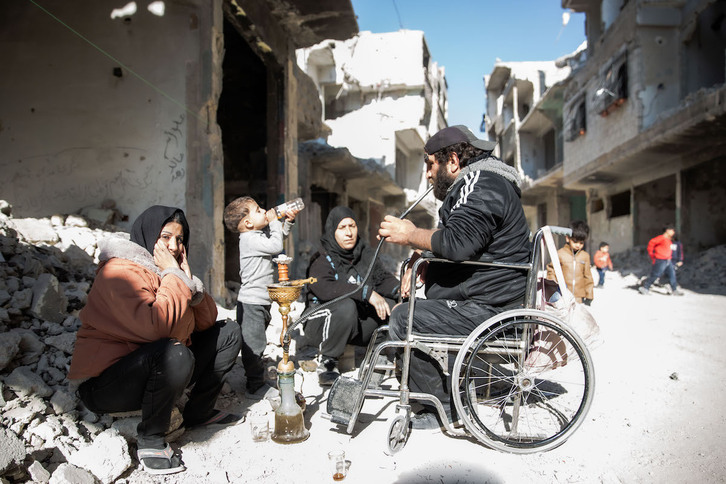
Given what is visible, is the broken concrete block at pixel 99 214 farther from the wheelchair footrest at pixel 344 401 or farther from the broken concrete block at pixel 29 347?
the wheelchair footrest at pixel 344 401

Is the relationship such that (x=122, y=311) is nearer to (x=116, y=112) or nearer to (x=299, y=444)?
(x=299, y=444)

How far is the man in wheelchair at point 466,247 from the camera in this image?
2.27 m

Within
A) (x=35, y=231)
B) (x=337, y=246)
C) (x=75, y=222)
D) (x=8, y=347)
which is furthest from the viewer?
(x=75, y=222)

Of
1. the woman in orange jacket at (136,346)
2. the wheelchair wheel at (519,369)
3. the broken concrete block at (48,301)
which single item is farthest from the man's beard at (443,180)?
the broken concrete block at (48,301)

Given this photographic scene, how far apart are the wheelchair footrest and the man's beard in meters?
1.24

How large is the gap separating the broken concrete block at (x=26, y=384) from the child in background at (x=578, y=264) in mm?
5029

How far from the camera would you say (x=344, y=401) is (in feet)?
7.95

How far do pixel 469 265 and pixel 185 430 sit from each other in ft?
6.15

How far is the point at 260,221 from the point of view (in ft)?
10.8

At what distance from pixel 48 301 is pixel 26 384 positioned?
3.12 feet

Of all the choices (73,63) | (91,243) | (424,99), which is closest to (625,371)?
(91,243)

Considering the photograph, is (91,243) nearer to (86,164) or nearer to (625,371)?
(86,164)

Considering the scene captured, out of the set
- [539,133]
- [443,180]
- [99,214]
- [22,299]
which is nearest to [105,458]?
[22,299]

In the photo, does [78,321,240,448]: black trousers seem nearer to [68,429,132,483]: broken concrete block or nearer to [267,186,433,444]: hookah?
[68,429,132,483]: broken concrete block
